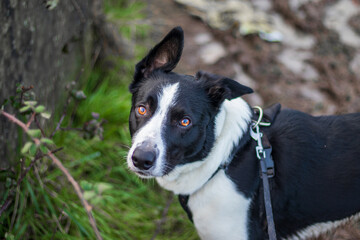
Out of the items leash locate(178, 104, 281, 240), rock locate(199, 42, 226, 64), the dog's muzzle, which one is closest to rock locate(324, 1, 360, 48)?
rock locate(199, 42, 226, 64)

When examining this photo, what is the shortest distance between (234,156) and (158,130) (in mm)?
508

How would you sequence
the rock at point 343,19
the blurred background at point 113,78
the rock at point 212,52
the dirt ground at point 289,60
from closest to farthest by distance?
the blurred background at point 113,78, the dirt ground at point 289,60, the rock at point 212,52, the rock at point 343,19

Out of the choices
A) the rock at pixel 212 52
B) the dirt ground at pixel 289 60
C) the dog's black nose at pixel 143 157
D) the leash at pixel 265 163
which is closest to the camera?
the dog's black nose at pixel 143 157

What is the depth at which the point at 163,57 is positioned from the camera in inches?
89.4

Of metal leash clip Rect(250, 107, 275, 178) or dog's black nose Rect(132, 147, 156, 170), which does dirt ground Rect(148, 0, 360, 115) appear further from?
dog's black nose Rect(132, 147, 156, 170)

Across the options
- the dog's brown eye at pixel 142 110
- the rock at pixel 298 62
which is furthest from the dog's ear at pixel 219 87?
the rock at pixel 298 62

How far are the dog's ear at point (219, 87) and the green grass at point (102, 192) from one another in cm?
77

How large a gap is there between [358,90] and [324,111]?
1.77 ft

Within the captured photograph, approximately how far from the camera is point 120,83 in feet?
12.8

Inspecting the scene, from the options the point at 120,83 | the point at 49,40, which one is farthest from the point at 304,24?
the point at 49,40

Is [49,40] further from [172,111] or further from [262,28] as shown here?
[262,28]

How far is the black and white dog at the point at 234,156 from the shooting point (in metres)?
2.04

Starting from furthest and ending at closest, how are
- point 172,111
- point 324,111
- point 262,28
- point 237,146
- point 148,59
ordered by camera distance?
point 262,28, point 324,111, point 148,59, point 237,146, point 172,111

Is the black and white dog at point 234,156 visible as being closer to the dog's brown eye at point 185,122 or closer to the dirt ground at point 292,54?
the dog's brown eye at point 185,122
